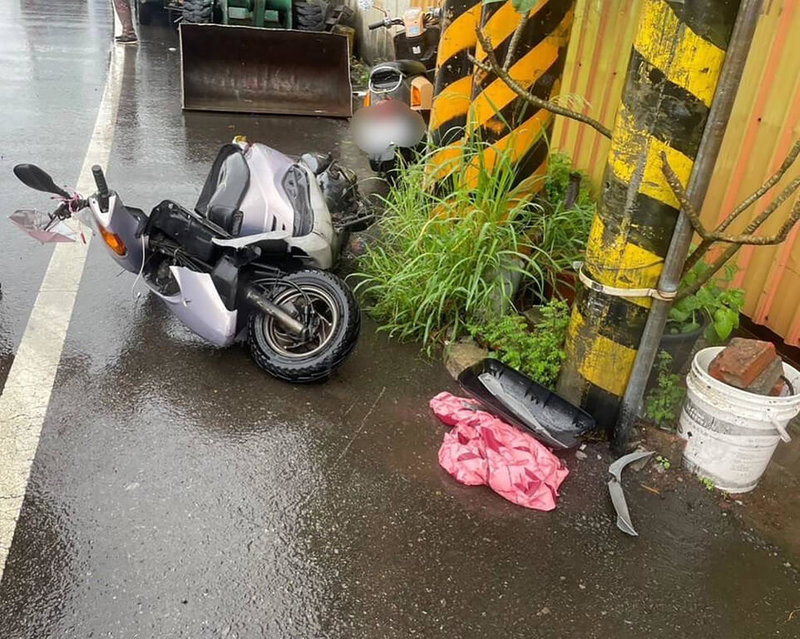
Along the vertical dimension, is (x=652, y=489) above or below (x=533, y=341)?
below

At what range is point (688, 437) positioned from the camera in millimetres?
3109

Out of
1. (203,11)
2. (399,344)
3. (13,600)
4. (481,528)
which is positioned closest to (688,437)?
(481,528)

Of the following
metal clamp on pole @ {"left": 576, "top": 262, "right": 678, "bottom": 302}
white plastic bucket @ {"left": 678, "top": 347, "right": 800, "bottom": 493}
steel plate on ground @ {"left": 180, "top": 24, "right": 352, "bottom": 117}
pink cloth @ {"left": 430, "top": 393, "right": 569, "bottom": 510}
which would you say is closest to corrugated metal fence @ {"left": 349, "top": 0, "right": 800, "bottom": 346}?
white plastic bucket @ {"left": 678, "top": 347, "right": 800, "bottom": 493}

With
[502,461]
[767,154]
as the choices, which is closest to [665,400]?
[502,461]

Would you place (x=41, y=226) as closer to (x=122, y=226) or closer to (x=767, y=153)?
(x=122, y=226)

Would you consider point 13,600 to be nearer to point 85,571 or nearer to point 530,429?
point 85,571

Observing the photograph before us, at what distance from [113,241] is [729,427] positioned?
117 inches

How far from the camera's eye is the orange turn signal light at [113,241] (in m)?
3.52

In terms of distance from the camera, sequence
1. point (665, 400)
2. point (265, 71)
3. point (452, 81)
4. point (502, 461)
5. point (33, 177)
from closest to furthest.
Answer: point (502, 461) < point (33, 177) < point (665, 400) < point (452, 81) < point (265, 71)

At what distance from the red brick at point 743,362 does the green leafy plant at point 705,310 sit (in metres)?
→ 0.22

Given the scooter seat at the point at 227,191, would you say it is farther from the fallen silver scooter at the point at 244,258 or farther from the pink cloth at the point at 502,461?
the pink cloth at the point at 502,461

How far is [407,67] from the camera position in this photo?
20.7 feet

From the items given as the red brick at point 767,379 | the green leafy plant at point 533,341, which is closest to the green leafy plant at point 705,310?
the red brick at point 767,379

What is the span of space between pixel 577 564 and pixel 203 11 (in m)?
11.0
